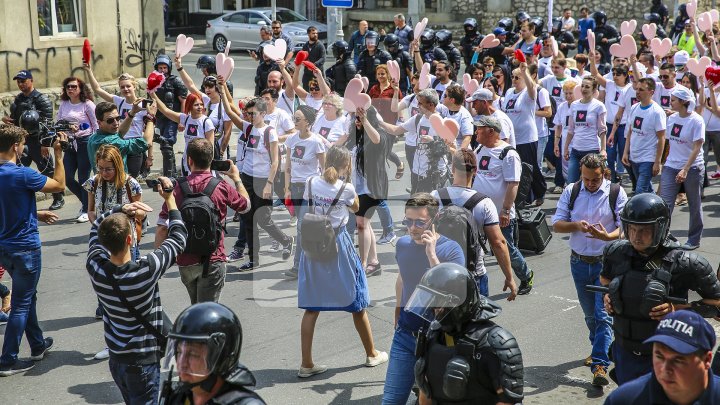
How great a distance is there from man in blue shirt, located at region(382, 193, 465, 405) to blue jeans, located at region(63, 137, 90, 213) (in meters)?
6.66

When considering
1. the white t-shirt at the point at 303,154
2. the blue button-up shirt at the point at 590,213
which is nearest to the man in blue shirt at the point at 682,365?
the blue button-up shirt at the point at 590,213

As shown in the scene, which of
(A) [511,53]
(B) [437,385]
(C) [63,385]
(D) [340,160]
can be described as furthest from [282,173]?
(A) [511,53]

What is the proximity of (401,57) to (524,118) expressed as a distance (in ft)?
21.2

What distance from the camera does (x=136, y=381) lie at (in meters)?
5.27

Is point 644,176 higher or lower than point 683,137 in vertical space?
lower

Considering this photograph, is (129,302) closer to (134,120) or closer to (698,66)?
(134,120)

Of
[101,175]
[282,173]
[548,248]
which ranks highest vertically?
[101,175]

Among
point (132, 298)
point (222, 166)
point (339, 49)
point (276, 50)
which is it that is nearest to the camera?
point (132, 298)

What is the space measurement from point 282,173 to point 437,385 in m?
6.36

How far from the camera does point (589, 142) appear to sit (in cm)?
1113

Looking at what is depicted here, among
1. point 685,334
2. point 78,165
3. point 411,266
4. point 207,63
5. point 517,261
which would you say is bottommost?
point 517,261

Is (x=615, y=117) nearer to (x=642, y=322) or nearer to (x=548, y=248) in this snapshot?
(x=548, y=248)

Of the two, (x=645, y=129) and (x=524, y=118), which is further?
(x=524, y=118)

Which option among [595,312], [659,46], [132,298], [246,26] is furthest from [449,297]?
[246,26]
